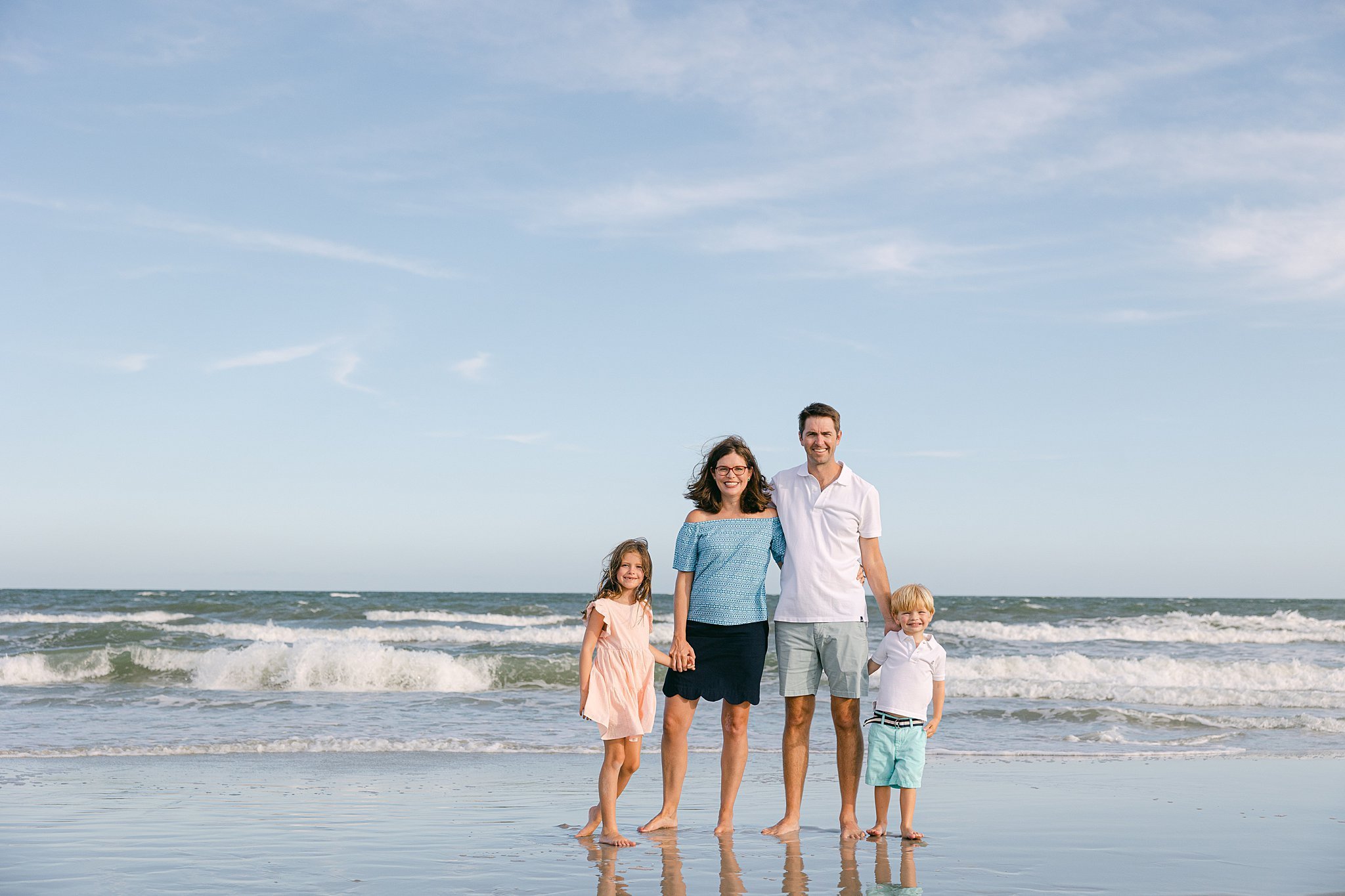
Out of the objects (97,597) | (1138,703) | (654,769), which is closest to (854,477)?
(654,769)

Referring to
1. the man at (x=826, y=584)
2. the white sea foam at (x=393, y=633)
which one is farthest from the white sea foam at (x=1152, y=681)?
the man at (x=826, y=584)

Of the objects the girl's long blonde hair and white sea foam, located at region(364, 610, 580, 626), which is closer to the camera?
the girl's long blonde hair

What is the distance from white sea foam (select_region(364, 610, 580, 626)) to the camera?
33469 mm

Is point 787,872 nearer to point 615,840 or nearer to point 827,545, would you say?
point 615,840

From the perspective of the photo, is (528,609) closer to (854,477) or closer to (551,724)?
(551,724)

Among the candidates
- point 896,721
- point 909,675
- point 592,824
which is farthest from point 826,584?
point 592,824

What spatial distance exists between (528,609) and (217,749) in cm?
3003

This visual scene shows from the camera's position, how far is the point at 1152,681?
55.5 ft

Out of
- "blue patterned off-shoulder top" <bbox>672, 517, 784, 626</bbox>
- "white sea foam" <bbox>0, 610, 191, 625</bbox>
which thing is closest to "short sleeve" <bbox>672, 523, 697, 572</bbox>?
"blue patterned off-shoulder top" <bbox>672, 517, 784, 626</bbox>

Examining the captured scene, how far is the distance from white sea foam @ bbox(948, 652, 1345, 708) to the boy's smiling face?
878 centimetres

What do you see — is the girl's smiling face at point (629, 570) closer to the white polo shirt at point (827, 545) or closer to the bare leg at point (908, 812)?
the white polo shirt at point (827, 545)

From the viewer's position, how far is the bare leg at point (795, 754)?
5.14 meters

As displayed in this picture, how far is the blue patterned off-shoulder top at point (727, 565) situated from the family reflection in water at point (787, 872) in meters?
1.05

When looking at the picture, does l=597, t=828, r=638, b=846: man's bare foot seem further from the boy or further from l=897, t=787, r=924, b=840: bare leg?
l=897, t=787, r=924, b=840: bare leg
